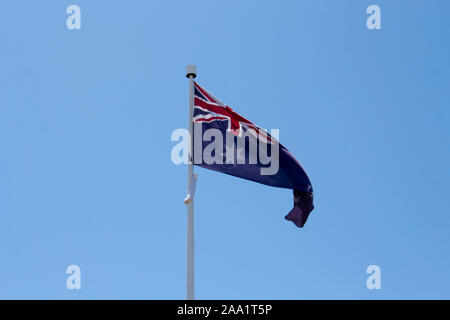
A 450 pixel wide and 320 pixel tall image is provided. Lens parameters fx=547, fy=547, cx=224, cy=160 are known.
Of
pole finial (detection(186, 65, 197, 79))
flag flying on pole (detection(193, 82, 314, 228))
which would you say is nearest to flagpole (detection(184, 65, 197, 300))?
flag flying on pole (detection(193, 82, 314, 228))

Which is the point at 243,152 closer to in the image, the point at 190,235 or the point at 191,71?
the point at 191,71

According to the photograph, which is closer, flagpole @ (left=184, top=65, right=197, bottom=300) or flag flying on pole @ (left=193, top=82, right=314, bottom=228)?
flagpole @ (left=184, top=65, right=197, bottom=300)

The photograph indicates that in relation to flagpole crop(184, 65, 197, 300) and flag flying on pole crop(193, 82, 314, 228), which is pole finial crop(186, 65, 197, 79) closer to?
flag flying on pole crop(193, 82, 314, 228)

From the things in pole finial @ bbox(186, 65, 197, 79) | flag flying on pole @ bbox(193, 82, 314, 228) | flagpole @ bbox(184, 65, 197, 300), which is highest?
pole finial @ bbox(186, 65, 197, 79)

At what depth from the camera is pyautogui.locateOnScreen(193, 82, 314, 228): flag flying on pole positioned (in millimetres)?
17234

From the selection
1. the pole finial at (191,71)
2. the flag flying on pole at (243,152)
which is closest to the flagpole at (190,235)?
the flag flying on pole at (243,152)

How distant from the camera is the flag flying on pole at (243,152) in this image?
17.2 m

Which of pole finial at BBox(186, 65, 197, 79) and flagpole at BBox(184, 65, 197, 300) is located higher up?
pole finial at BBox(186, 65, 197, 79)

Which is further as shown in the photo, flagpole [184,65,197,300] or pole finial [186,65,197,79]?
pole finial [186,65,197,79]

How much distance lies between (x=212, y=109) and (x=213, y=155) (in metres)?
1.64

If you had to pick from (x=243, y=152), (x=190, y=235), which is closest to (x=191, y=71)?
(x=243, y=152)

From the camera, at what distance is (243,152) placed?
17922 mm
